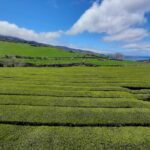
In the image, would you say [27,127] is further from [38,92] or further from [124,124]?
[38,92]

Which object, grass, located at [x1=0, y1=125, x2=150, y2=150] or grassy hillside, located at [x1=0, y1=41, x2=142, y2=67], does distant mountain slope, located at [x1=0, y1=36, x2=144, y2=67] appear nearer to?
grassy hillside, located at [x1=0, y1=41, x2=142, y2=67]

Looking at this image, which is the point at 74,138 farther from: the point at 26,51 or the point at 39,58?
the point at 26,51

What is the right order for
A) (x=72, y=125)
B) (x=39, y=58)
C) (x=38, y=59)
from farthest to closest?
(x=39, y=58), (x=38, y=59), (x=72, y=125)

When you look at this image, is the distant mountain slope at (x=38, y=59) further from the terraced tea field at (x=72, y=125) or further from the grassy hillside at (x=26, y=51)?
the terraced tea field at (x=72, y=125)

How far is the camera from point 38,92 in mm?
35625

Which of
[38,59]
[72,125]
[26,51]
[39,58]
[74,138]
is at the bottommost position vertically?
[38,59]

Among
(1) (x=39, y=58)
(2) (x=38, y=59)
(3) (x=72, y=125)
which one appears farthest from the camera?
(1) (x=39, y=58)

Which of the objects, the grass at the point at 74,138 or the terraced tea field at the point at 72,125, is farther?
the terraced tea field at the point at 72,125

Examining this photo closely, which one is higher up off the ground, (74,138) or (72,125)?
(74,138)

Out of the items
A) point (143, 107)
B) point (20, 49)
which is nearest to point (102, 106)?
point (143, 107)

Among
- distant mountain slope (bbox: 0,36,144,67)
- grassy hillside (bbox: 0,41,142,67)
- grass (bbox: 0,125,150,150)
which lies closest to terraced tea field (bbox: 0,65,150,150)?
grass (bbox: 0,125,150,150)

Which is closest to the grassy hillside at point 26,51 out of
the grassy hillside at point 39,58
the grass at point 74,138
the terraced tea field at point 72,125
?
the grassy hillside at point 39,58

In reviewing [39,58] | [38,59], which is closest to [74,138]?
[38,59]

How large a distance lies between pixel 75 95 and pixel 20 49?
4353 inches
